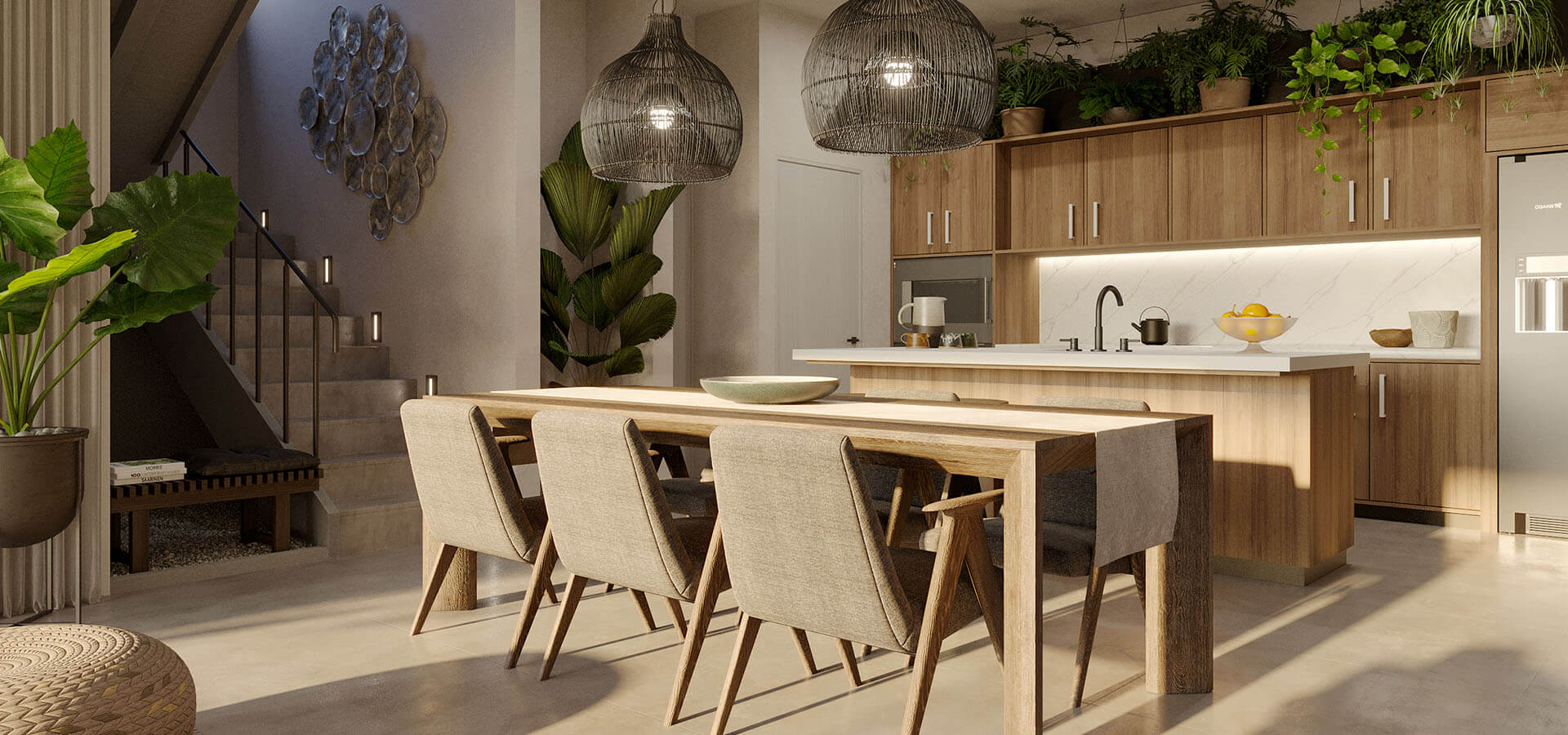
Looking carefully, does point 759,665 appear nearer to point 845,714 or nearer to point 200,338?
point 845,714

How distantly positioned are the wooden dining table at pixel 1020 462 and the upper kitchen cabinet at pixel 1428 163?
135 inches

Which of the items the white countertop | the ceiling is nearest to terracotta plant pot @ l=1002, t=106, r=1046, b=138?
the ceiling

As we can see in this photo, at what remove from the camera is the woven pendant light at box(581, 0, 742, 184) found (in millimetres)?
3545

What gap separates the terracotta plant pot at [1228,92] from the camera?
5.90 m

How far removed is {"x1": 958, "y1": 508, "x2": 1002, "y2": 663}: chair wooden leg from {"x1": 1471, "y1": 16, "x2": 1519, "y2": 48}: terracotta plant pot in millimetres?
4288

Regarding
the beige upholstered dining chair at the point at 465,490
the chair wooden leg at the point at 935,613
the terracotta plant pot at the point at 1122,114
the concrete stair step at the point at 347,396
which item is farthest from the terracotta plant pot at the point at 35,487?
the terracotta plant pot at the point at 1122,114

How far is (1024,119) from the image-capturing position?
22.2 feet

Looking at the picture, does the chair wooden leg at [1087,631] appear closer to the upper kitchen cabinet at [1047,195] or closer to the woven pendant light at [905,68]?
the woven pendant light at [905,68]

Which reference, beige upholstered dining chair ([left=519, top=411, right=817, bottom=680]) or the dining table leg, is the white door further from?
the dining table leg

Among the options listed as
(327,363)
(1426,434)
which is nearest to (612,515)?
(327,363)

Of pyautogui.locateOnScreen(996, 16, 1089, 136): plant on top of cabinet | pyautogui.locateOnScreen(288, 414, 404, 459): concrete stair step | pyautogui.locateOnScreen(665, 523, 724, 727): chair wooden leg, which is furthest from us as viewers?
pyautogui.locateOnScreen(996, 16, 1089, 136): plant on top of cabinet

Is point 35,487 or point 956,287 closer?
point 35,487

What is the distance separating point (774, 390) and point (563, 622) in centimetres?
95

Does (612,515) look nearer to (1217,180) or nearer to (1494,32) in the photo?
(1217,180)
